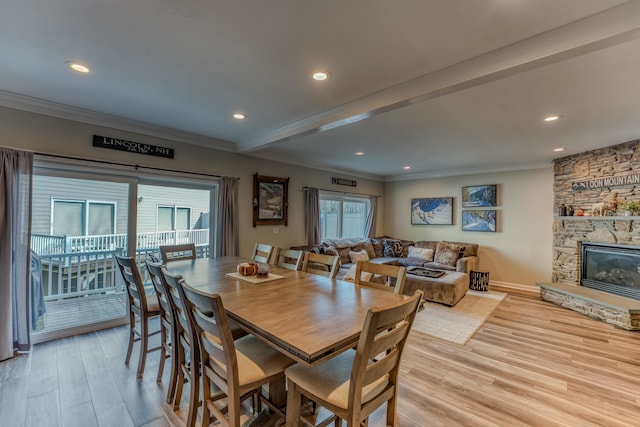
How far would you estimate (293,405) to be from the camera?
1414 millimetres

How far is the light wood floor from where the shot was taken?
77.0 inches

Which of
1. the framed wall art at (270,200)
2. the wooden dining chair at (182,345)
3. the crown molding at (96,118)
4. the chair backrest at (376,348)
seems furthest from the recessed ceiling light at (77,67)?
the chair backrest at (376,348)

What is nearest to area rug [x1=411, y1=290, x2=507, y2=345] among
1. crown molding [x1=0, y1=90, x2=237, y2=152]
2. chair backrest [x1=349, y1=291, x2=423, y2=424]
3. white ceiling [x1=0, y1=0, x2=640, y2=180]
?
chair backrest [x1=349, y1=291, x2=423, y2=424]

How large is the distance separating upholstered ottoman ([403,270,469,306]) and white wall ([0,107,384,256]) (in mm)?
2315

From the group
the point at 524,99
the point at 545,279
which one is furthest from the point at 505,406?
the point at 545,279

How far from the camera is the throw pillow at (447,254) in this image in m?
5.87

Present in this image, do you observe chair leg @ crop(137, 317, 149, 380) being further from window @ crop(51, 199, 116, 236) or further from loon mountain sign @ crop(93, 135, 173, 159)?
loon mountain sign @ crop(93, 135, 173, 159)

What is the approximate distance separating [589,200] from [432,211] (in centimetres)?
286

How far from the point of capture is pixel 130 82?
2.46 meters

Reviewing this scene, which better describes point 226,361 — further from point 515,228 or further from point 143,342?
point 515,228

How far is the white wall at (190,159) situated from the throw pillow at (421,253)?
6.69 ft

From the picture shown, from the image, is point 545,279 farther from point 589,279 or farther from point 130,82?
point 130,82

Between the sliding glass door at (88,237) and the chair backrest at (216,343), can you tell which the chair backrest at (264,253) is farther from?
the chair backrest at (216,343)

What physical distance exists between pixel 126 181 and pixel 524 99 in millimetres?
4651
